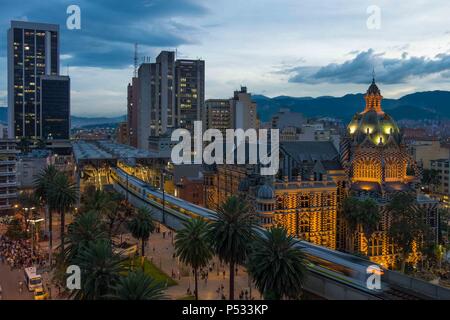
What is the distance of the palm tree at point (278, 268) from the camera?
46.1 m

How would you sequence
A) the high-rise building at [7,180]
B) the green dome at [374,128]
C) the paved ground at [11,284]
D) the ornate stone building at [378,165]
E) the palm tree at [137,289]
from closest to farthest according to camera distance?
the palm tree at [137,289] < the paved ground at [11,284] < the ornate stone building at [378,165] < the green dome at [374,128] < the high-rise building at [7,180]

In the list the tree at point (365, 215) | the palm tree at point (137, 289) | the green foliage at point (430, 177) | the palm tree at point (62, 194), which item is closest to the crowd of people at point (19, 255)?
the palm tree at point (62, 194)

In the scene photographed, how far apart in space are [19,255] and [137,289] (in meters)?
54.7

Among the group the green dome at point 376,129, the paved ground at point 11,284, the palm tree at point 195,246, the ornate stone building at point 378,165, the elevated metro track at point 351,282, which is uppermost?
the green dome at point 376,129

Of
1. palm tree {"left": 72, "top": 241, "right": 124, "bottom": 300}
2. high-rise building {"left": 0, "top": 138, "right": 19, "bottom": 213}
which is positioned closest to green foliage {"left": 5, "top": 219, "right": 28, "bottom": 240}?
high-rise building {"left": 0, "top": 138, "right": 19, "bottom": 213}

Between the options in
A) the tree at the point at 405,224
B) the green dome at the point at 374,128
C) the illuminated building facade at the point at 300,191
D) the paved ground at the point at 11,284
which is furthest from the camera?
the green dome at the point at 374,128

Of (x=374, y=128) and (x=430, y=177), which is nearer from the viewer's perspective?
(x=374, y=128)

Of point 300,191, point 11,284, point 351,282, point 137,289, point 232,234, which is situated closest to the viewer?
point 137,289

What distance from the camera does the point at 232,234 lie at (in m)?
54.4

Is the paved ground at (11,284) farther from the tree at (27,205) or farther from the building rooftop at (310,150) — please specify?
the building rooftop at (310,150)

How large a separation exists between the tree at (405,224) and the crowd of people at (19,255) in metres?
60.3

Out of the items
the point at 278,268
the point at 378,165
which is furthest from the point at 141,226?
the point at 378,165

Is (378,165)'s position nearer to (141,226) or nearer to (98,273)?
(141,226)

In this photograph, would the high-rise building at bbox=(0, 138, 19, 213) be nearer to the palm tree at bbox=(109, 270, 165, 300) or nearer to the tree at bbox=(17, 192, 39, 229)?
the tree at bbox=(17, 192, 39, 229)
